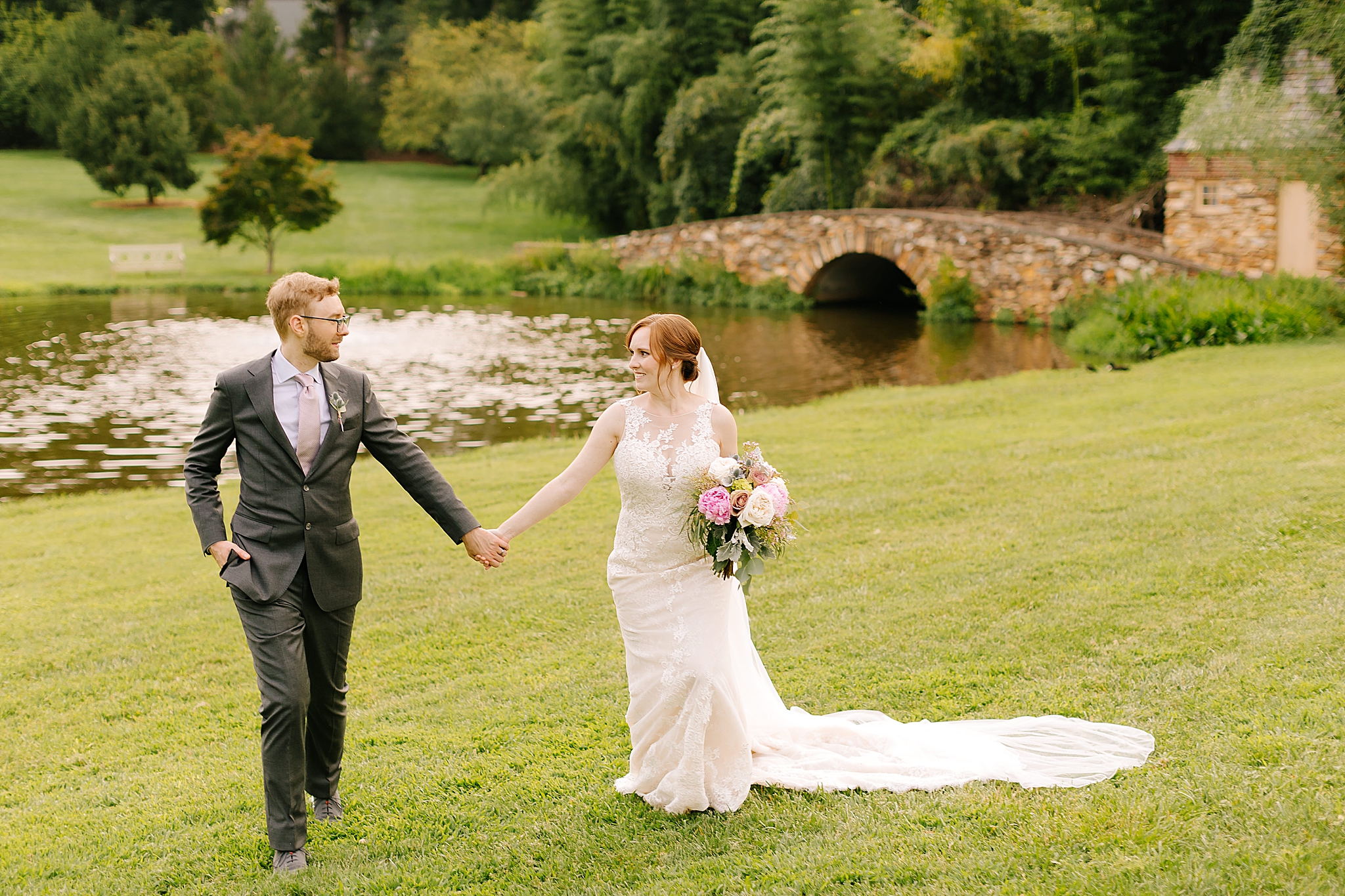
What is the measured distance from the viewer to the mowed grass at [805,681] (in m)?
3.91

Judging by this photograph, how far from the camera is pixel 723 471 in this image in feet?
14.2

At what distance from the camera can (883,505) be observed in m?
9.20

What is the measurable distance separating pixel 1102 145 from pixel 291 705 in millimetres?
26994

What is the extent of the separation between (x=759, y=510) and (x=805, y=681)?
195 cm

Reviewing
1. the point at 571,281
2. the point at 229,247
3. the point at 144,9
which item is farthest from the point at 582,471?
the point at 144,9

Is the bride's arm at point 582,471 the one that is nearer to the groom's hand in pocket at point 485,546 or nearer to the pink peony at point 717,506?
the groom's hand in pocket at point 485,546

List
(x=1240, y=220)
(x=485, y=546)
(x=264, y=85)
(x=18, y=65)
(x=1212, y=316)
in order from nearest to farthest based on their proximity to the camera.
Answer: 1. (x=485, y=546)
2. (x=1212, y=316)
3. (x=1240, y=220)
4. (x=18, y=65)
5. (x=264, y=85)

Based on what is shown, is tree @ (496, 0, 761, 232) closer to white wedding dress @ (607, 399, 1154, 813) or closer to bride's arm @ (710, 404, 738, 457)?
bride's arm @ (710, 404, 738, 457)

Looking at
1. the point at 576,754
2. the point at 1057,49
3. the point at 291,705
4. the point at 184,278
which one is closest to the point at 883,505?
the point at 576,754

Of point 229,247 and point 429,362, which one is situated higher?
point 229,247

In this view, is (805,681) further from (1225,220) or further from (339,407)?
(1225,220)

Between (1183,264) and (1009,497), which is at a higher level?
(1183,264)

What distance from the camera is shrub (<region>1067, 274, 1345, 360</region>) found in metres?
17.3

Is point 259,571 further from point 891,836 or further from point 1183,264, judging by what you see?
point 1183,264
